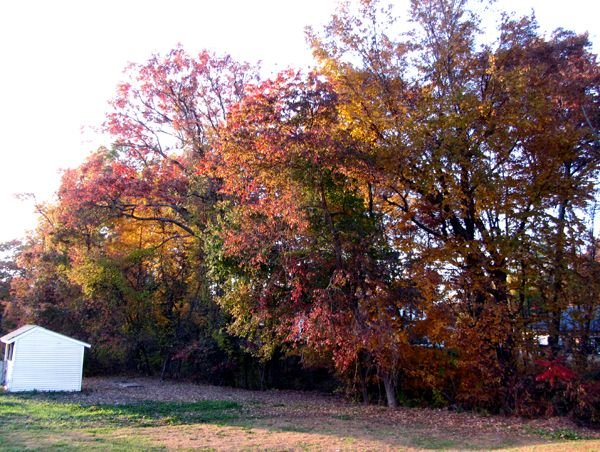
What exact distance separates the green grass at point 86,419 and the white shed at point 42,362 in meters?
1.12

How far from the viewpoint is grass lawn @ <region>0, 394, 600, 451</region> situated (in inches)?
404

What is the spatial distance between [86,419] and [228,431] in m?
3.52

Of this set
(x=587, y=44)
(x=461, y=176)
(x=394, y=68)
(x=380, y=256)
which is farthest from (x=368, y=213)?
(x=587, y=44)

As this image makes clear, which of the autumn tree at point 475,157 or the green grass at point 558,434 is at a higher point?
the autumn tree at point 475,157

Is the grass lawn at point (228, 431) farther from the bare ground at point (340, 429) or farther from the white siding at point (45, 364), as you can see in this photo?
the white siding at point (45, 364)

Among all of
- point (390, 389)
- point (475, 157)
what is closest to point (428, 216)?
point (475, 157)

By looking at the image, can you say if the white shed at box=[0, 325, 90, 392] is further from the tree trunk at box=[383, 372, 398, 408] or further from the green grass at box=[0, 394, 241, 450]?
the tree trunk at box=[383, 372, 398, 408]

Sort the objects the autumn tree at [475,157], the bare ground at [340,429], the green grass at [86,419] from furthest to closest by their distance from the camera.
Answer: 1. the autumn tree at [475,157]
2. the bare ground at [340,429]
3. the green grass at [86,419]

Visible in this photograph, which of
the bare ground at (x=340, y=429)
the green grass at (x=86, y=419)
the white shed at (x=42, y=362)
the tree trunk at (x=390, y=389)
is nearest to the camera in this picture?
the green grass at (x=86, y=419)

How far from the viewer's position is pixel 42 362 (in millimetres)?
18656

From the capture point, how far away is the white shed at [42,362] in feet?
60.1

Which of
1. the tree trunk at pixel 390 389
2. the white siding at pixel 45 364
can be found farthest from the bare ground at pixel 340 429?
the white siding at pixel 45 364

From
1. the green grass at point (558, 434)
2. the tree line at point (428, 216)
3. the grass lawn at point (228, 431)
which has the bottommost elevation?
the green grass at point (558, 434)

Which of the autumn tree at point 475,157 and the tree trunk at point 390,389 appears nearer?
the autumn tree at point 475,157
